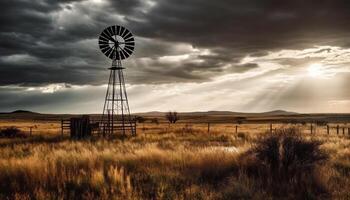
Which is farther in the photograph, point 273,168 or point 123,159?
point 123,159

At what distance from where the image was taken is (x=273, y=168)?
1107 centimetres

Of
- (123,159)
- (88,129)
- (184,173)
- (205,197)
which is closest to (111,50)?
(88,129)

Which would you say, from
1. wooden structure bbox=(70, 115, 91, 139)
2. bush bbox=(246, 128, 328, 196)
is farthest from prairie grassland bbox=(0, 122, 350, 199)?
wooden structure bbox=(70, 115, 91, 139)

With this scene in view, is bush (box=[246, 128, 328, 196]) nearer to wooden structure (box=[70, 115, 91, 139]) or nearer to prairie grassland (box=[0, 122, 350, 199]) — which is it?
prairie grassland (box=[0, 122, 350, 199])

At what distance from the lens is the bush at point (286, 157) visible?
1041 centimetres

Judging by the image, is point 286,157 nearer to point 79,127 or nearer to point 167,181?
point 167,181

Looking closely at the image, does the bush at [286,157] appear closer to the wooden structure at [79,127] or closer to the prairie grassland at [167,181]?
the prairie grassland at [167,181]

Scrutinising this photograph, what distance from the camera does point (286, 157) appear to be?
36.2ft

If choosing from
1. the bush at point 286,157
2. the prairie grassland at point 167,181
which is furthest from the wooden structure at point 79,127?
the bush at point 286,157

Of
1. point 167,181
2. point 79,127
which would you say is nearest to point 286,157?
point 167,181

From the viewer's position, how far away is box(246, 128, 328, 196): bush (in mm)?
10406

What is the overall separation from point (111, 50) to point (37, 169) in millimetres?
29064

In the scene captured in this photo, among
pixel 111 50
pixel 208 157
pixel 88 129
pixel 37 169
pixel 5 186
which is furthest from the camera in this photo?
pixel 111 50

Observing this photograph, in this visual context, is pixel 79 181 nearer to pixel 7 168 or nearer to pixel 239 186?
pixel 7 168
